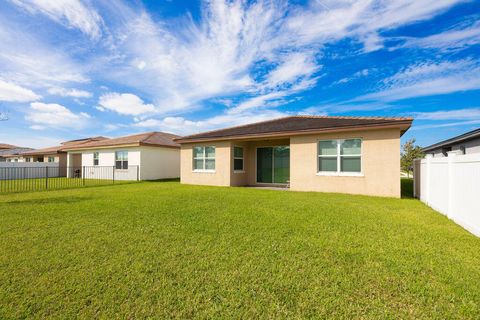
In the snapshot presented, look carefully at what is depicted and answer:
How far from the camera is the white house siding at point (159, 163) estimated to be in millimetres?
18406

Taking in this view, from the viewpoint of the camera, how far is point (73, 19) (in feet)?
32.2

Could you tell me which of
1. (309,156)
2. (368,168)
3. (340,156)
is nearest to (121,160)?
(309,156)

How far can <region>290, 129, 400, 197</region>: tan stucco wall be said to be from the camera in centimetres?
952

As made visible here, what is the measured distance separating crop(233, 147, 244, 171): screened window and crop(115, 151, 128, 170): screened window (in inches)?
430

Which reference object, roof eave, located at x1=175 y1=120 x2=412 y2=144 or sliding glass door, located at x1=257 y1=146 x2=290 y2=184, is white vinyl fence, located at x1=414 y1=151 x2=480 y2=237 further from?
sliding glass door, located at x1=257 y1=146 x2=290 y2=184

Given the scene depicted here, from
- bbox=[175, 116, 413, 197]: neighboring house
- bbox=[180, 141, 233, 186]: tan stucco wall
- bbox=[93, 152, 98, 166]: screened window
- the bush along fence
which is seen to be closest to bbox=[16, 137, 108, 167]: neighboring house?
the bush along fence

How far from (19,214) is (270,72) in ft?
47.1

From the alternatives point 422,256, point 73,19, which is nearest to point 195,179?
point 73,19

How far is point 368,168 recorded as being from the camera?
996cm

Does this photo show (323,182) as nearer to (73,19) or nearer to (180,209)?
(180,209)

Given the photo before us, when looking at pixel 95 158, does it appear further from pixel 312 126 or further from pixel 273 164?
pixel 312 126

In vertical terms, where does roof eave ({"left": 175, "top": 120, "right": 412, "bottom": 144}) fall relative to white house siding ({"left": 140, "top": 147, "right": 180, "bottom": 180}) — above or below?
above

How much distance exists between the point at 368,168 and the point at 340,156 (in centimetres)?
132

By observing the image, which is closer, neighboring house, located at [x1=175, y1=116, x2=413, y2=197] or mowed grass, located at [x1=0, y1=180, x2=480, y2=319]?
mowed grass, located at [x1=0, y1=180, x2=480, y2=319]
